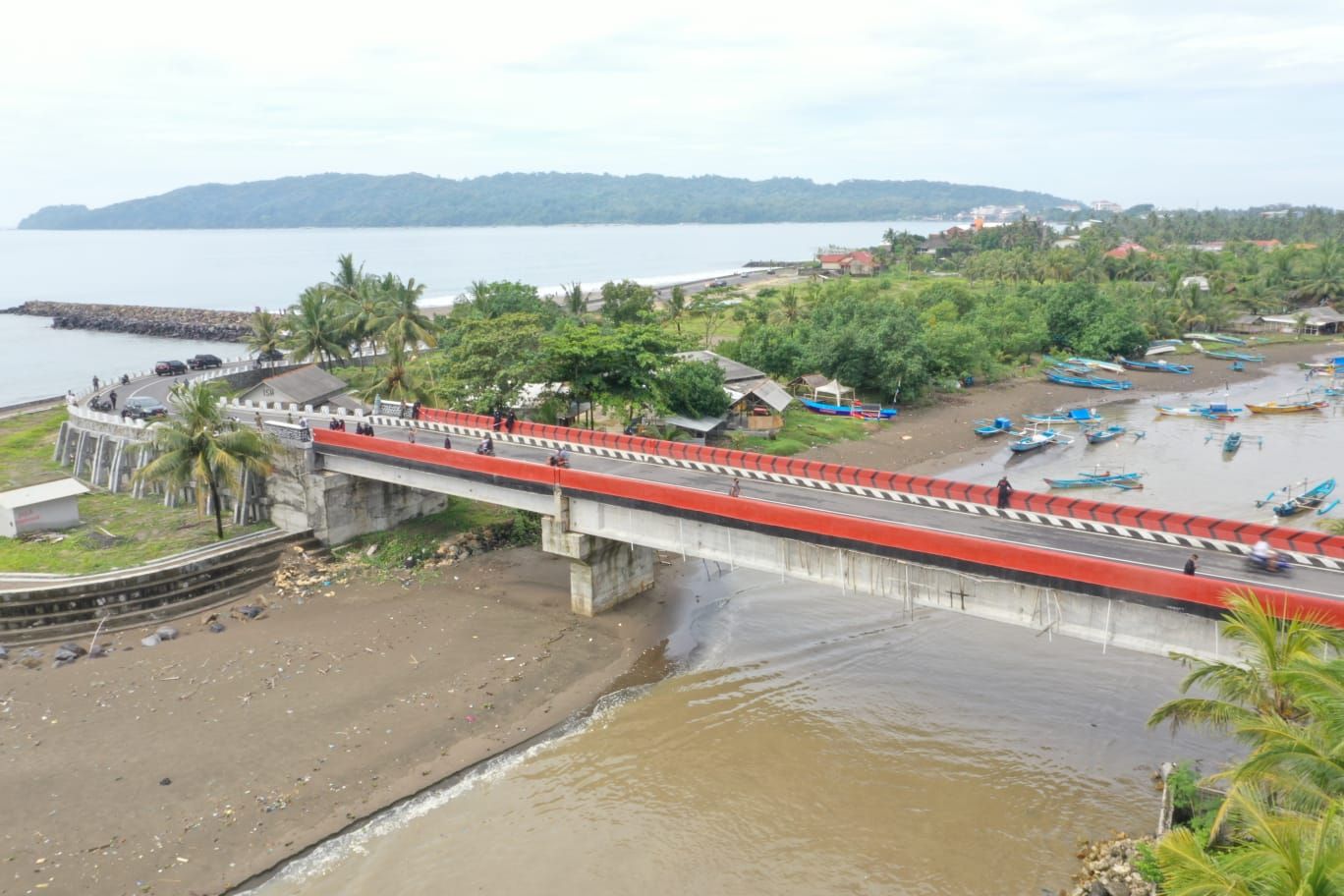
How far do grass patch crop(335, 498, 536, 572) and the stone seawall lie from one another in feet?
271

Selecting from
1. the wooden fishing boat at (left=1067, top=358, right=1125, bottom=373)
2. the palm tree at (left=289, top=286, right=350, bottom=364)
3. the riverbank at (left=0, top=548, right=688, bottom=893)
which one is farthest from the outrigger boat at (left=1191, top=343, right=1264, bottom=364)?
the palm tree at (left=289, top=286, right=350, bottom=364)

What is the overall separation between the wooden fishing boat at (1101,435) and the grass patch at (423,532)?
42401 millimetres

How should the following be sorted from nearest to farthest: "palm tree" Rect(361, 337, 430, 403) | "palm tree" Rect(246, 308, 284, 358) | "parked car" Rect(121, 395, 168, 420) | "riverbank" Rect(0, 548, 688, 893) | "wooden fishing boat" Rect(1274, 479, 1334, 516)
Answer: "riverbank" Rect(0, 548, 688, 893), "wooden fishing boat" Rect(1274, 479, 1334, 516), "parked car" Rect(121, 395, 168, 420), "palm tree" Rect(361, 337, 430, 403), "palm tree" Rect(246, 308, 284, 358)

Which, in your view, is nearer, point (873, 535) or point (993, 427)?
point (873, 535)

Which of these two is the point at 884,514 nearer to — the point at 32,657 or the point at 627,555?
the point at 627,555

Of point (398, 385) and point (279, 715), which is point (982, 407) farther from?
point (279, 715)

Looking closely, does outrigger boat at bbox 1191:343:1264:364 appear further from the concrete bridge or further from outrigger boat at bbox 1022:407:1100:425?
Answer: the concrete bridge

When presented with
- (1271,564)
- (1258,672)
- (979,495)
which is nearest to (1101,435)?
(979,495)

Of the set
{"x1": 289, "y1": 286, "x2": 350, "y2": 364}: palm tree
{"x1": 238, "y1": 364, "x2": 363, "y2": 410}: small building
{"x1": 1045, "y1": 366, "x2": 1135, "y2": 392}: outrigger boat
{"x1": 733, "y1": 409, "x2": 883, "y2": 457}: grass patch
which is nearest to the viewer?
{"x1": 238, "y1": 364, "x2": 363, "y2": 410}: small building

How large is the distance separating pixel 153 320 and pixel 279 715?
124026 mm

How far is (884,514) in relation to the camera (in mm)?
28359

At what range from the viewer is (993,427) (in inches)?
2530

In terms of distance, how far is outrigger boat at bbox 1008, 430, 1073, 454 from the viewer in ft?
193

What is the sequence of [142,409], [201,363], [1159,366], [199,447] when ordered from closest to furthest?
[199,447] → [142,409] → [201,363] → [1159,366]
